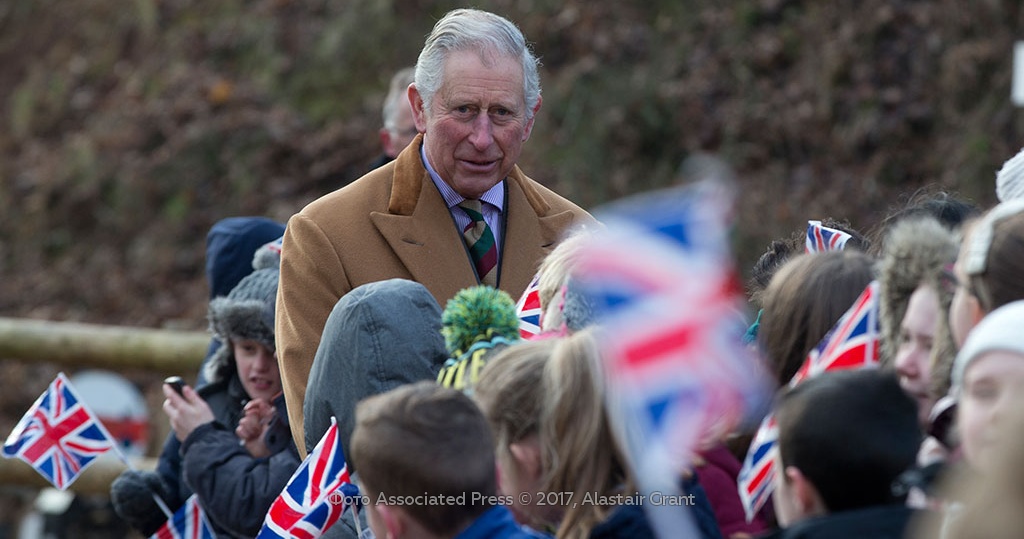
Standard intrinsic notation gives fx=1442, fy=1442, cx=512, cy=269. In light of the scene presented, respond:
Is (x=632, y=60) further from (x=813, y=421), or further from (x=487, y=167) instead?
(x=813, y=421)

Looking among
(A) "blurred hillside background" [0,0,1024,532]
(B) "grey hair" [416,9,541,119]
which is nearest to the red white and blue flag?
(B) "grey hair" [416,9,541,119]

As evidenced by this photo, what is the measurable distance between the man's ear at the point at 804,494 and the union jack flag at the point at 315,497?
117 centimetres

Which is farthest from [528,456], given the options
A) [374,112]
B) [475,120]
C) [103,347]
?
[374,112]

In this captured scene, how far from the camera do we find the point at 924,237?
3.21 meters

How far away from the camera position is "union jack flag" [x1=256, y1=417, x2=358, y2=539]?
3.47 m

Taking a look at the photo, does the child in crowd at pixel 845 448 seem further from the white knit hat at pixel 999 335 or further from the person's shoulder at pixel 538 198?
the person's shoulder at pixel 538 198

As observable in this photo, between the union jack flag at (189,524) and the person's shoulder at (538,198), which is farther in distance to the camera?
the union jack flag at (189,524)

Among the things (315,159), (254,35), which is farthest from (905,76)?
(254,35)

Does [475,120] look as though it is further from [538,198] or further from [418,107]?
[538,198]

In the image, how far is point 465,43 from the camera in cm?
434

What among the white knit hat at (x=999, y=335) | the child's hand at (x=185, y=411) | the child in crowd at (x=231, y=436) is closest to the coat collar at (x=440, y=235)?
the child in crowd at (x=231, y=436)

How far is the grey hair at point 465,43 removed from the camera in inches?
171

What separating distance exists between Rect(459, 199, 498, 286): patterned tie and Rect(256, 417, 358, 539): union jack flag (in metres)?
1.04

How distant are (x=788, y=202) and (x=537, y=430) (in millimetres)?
6577
